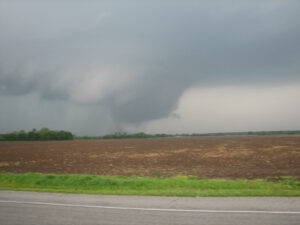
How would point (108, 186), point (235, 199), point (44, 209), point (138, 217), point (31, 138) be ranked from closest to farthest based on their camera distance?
point (138, 217) → point (44, 209) → point (235, 199) → point (108, 186) → point (31, 138)

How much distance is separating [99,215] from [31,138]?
164070 mm

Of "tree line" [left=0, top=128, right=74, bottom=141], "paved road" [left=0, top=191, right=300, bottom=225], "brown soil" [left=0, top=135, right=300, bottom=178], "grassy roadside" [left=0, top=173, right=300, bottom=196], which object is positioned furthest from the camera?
"tree line" [left=0, top=128, right=74, bottom=141]

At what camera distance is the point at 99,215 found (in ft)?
24.3

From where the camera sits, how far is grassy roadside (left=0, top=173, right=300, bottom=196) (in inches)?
408

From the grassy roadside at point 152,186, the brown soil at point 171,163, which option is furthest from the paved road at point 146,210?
the brown soil at point 171,163

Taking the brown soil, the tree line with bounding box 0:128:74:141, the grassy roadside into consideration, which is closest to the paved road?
the grassy roadside

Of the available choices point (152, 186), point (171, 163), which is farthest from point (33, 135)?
point (152, 186)

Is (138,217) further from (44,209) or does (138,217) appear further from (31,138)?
(31,138)

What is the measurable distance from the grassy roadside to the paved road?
3.37 feet

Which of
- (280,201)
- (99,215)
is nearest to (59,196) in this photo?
(99,215)

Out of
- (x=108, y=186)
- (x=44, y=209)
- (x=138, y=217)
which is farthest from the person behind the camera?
(x=108, y=186)

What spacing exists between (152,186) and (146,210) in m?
5.27

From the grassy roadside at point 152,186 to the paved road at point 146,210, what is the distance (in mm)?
1028

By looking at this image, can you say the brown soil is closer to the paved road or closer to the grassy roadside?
the grassy roadside
